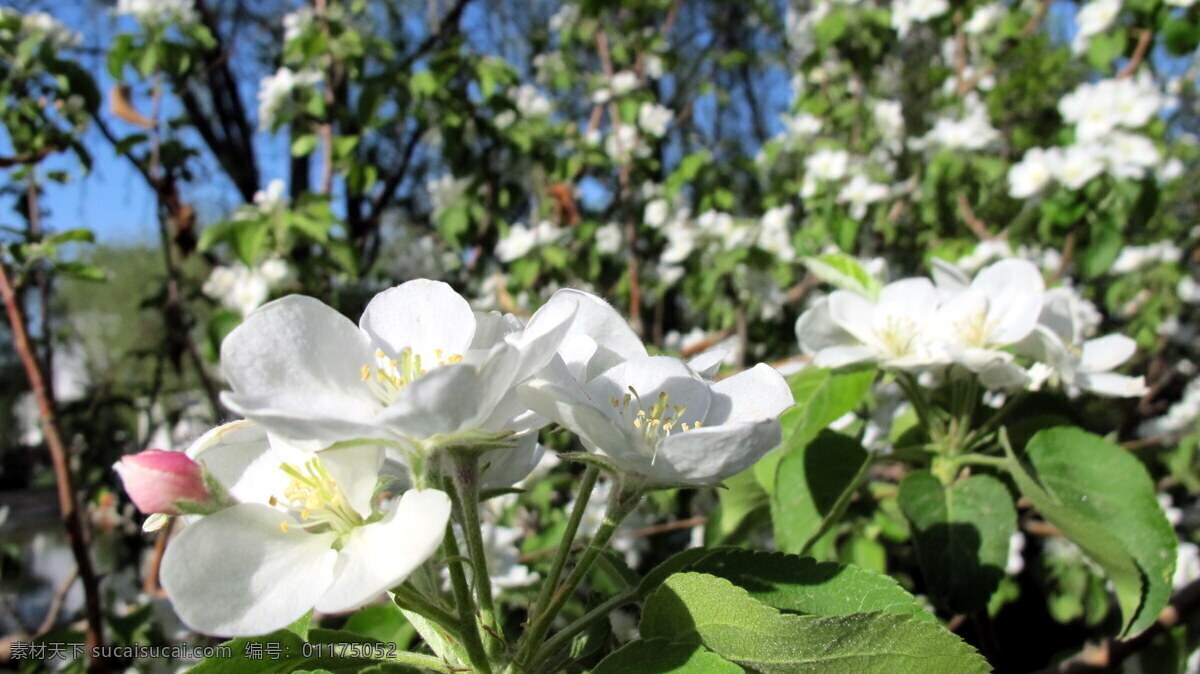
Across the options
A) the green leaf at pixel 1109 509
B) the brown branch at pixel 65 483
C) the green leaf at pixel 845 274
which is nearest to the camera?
the green leaf at pixel 1109 509

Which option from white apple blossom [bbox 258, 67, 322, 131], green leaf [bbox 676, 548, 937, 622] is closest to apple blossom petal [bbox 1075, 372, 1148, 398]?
green leaf [bbox 676, 548, 937, 622]

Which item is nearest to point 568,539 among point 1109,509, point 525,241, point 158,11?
point 1109,509

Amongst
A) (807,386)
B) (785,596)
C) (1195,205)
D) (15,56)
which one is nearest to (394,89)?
(15,56)

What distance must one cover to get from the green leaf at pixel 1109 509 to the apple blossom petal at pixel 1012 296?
0.17 m

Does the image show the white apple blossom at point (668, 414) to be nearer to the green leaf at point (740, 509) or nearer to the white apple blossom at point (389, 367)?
the white apple blossom at point (389, 367)

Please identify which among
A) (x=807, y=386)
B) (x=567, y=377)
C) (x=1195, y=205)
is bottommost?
(x=1195, y=205)

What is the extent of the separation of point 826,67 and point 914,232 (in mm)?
860

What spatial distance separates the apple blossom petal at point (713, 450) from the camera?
23.9 inches

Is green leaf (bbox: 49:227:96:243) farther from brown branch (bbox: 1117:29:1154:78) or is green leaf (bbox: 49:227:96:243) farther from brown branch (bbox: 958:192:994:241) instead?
brown branch (bbox: 1117:29:1154:78)

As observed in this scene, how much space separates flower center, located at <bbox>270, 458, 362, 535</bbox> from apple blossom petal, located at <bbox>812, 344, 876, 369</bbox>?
77cm

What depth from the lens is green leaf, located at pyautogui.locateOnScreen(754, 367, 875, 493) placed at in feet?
3.91

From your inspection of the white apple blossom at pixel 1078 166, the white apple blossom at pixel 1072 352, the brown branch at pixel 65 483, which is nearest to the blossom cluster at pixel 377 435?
the white apple blossom at pixel 1072 352

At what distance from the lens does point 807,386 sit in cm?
131

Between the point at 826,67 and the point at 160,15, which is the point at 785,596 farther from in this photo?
the point at 826,67
